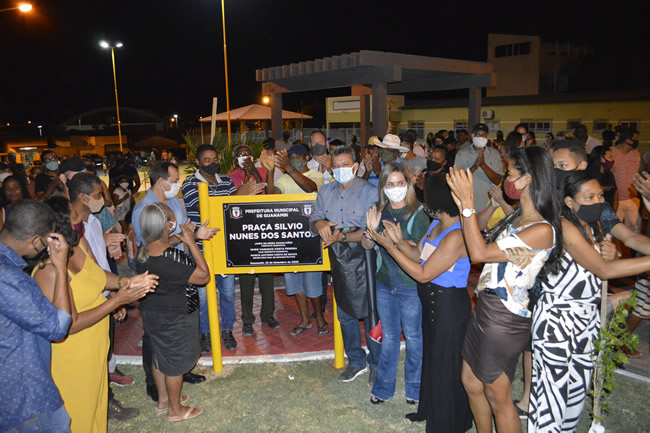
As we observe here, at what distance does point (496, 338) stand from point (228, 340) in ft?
11.6

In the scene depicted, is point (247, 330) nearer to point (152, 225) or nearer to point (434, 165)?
point (152, 225)

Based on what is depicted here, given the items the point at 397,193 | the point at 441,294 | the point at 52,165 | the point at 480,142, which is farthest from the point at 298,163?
the point at 52,165

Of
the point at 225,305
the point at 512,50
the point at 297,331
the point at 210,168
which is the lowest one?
the point at 297,331

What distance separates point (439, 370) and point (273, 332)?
2.91 meters

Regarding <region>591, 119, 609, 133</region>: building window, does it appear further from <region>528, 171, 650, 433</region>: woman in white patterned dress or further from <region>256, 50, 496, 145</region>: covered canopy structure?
<region>528, 171, 650, 433</region>: woman in white patterned dress

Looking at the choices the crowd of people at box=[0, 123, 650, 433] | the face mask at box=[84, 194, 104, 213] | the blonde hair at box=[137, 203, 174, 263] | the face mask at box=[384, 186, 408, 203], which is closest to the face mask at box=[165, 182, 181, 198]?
the crowd of people at box=[0, 123, 650, 433]

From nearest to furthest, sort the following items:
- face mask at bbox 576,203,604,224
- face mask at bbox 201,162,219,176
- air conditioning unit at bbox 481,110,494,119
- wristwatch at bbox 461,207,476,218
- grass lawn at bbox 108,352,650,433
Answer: wristwatch at bbox 461,207,476,218
face mask at bbox 576,203,604,224
grass lawn at bbox 108,352,650,433
face mask at bbox 201,162,219,176
air conditioning unit at bbox 481,110,494,119

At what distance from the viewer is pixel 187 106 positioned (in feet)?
382

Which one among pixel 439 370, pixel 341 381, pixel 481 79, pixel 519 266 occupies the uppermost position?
pixel 481 79

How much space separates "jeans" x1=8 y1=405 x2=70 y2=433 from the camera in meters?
2.62

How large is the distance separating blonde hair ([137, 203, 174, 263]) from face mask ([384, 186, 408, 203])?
72.8 inches

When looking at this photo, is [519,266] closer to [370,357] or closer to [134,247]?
[370,357]

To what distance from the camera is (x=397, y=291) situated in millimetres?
4145

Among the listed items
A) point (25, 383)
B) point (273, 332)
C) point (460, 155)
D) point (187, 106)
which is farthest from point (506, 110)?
point (187, 106)
